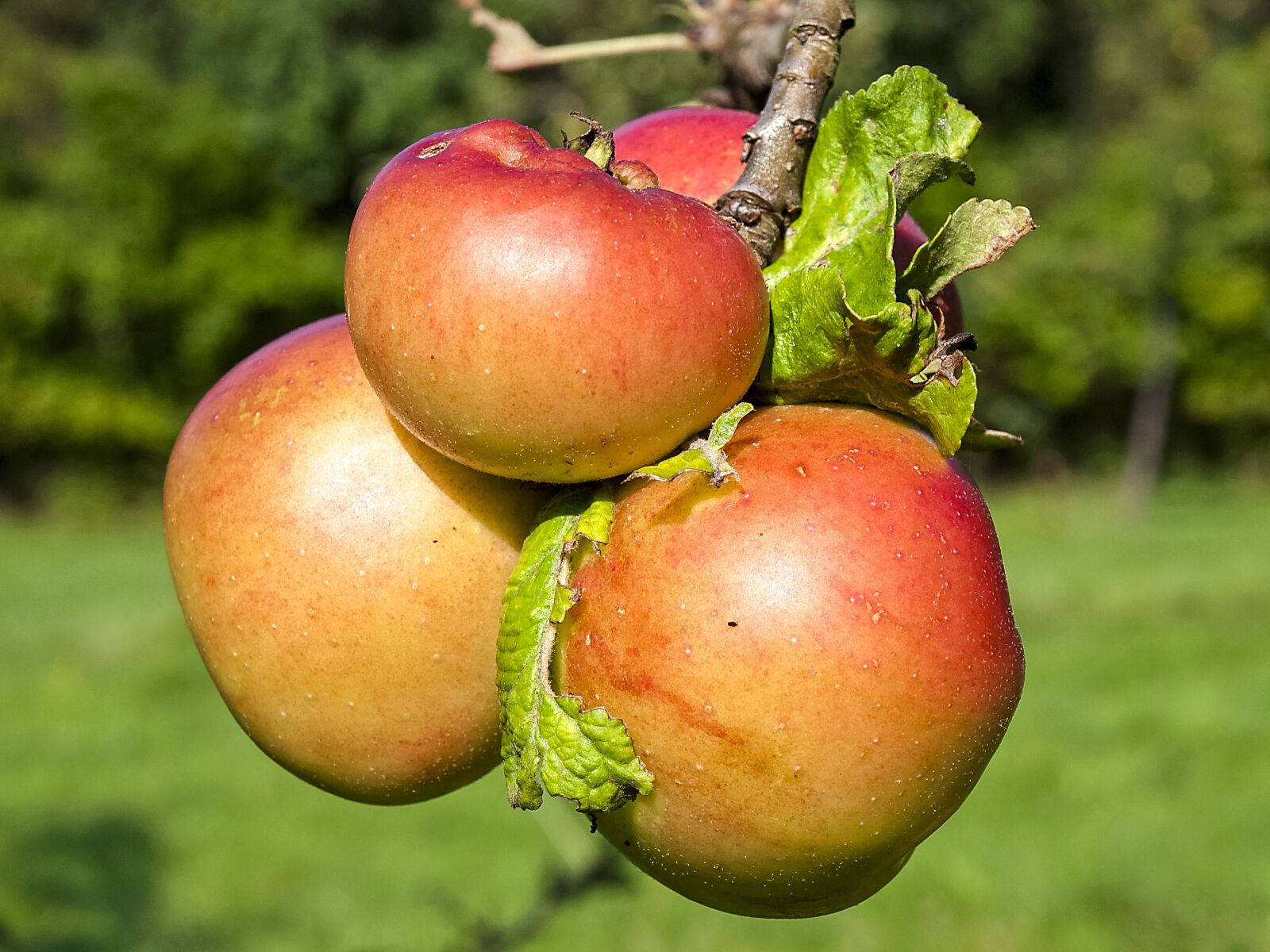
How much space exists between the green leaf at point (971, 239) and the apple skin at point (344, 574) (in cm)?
35


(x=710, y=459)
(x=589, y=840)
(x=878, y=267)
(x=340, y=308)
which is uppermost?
(x=878, y=267)

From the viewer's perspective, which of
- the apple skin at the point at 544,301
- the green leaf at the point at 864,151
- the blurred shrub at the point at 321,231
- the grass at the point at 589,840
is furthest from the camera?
the blurred shrub at the point at 321,231

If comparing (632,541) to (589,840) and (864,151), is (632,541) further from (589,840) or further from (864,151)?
(589,840)

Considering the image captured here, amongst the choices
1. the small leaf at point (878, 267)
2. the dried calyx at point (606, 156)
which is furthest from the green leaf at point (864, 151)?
the dried calyx at point (606, 156)

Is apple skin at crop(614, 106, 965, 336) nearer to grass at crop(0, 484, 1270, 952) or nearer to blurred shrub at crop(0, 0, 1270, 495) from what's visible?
grass at crop(0, 484, 1270, 952)

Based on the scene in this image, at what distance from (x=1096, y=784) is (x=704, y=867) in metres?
8.98

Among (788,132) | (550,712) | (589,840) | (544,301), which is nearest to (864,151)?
(788,132)

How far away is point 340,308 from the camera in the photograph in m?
16.9

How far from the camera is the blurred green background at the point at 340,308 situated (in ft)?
27.0

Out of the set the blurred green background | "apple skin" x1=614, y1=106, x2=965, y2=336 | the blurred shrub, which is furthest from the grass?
the blurred shrub

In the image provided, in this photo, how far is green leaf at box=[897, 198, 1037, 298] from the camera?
3.02 feet

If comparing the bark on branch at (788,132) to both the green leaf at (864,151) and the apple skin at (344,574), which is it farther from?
the apple skin at (344,574)

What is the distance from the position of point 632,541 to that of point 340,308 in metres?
16.5

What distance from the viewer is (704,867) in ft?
3.20
